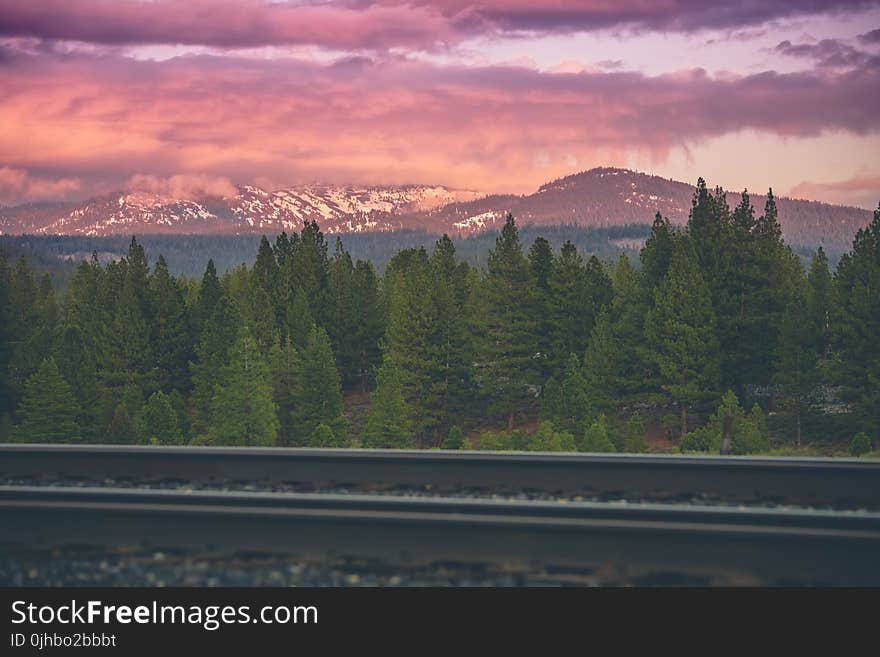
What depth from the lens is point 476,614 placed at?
5645mm

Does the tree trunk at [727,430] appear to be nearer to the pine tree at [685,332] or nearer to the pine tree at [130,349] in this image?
the pine tree at [685,332]

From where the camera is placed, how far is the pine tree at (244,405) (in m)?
52.2

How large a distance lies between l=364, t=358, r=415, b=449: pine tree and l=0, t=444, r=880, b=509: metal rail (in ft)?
133

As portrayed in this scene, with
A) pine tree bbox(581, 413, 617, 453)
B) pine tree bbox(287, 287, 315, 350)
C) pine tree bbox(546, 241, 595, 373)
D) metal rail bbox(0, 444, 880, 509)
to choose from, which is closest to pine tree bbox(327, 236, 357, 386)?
pine tree bbox(287, 287, 315, 350)

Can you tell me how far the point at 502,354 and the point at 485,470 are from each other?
162 ft

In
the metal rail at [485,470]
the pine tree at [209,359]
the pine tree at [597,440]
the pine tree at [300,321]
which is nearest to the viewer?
the metal rail at [485,470]

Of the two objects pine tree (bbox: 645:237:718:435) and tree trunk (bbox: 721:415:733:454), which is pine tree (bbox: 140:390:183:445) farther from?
tree trunk (bbox: 721:415:733:454)

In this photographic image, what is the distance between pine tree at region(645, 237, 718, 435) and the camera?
47.1 meters

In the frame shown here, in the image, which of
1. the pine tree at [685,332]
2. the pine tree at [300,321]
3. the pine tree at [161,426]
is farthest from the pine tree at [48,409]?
the pine tree at [685,332]

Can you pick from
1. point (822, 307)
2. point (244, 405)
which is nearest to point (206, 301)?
point (244, 405)

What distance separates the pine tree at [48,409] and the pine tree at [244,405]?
7.74 metres

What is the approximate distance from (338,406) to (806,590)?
50776 mm

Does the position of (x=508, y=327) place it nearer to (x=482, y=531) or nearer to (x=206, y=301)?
(x=206, y=301)

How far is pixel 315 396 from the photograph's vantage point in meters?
56.0
